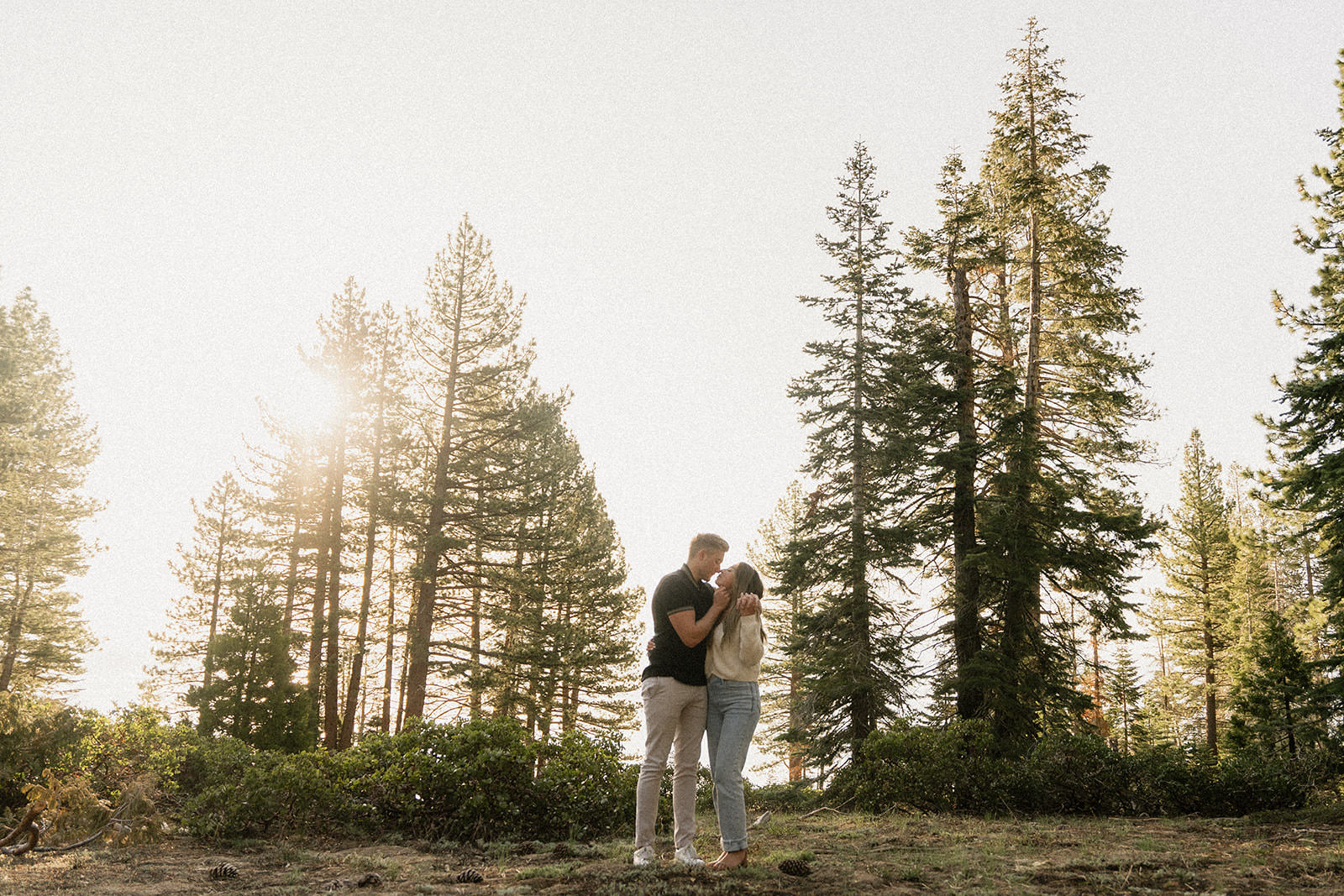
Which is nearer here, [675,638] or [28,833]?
[675,638]

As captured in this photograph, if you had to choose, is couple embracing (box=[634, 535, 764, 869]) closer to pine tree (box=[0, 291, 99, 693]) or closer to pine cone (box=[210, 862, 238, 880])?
pine cone (box=[210, 862, 238, 880])

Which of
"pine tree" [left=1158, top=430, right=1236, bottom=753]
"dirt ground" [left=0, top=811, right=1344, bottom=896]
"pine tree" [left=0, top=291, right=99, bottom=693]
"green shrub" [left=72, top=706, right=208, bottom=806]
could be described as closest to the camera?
"dirt ground" [left=0, top=811, right=1344, bottom=896]

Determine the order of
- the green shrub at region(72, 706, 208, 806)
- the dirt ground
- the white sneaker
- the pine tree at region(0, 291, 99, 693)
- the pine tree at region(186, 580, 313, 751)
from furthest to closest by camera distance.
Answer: the pine tree at region(0, 291, 99, 693) < the pine tree at region(186, 580, 313, 751) < the green shrub at region(72, 706, 208, 806) < the white sneaker < the dirt ground

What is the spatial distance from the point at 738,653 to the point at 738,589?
448 millimetres

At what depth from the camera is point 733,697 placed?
519cm

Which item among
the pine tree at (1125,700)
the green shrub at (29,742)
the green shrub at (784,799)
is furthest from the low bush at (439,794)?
the pine tree at (1125,700)

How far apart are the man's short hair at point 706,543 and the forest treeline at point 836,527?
4054 millimetres

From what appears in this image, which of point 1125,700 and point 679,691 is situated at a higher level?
point 679,691

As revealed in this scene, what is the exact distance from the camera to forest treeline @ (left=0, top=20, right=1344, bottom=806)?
1391 centimetres

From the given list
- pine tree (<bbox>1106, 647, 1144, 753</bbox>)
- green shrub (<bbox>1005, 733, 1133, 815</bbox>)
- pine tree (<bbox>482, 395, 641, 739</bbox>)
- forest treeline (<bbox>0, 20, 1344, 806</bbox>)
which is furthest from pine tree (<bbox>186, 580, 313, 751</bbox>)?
pine tree (<bbox>1106, 647, 1144, 753</bbox>)

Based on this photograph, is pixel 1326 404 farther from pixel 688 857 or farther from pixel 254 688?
pixel 254 688

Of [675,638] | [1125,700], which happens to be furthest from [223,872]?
[1125,700]

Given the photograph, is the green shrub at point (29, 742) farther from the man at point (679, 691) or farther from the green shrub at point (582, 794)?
the man at point (679, 691)

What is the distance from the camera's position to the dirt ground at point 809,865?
466cm
